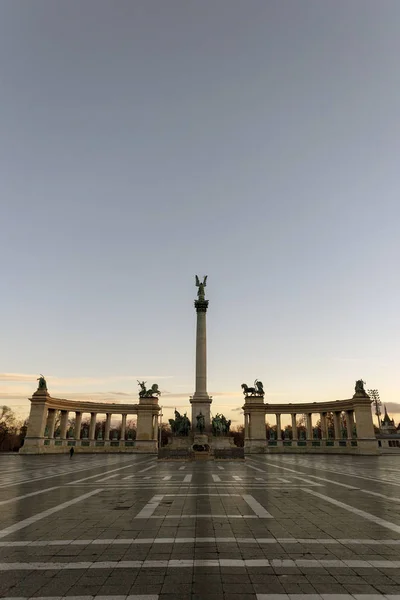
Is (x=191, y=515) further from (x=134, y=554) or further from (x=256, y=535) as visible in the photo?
(x=134, y=554)

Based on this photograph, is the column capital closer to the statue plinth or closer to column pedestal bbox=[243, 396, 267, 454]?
column pedestal bbox=[243, 396, 267, 454]

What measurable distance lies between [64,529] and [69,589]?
5.34 metres

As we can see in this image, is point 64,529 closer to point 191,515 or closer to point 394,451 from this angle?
point 191,515

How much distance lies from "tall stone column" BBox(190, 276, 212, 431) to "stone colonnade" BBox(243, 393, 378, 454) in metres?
15.0

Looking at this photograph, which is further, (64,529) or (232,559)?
(64,529)

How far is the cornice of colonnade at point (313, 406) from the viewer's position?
256 ft

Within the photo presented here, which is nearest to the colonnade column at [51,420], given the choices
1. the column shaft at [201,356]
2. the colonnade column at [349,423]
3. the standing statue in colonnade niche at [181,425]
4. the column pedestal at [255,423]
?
the standing statue in colonnade niche at [181,425]

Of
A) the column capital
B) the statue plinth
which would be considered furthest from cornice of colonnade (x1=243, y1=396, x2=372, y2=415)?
the column capital

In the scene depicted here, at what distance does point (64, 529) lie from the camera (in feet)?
41.3

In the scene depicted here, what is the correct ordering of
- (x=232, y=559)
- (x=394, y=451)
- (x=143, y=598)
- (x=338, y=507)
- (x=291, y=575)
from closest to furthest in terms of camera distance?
(x=143, y=598) < (x=291, y=575) < (x=232, y=559) < (x=338, y=507) < (x=394, y=451)

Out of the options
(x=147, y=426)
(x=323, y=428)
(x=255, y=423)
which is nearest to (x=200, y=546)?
(x=147, y=426)

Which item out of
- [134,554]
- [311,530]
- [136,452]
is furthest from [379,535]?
[136,452]

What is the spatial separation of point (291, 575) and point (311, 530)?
4437 mm

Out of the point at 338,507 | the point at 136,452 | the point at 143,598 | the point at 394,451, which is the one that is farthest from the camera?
the point at 394,451
